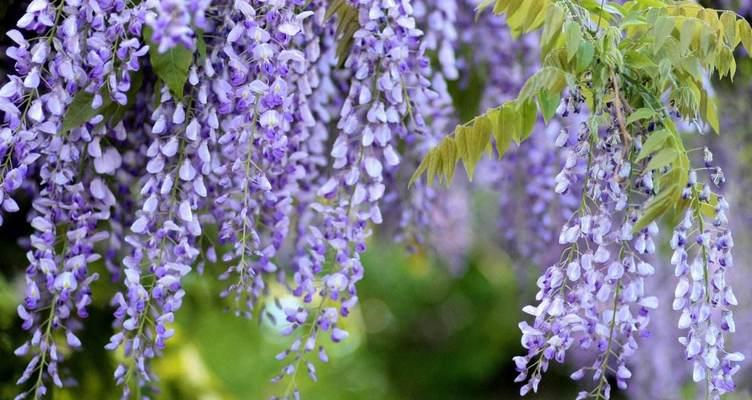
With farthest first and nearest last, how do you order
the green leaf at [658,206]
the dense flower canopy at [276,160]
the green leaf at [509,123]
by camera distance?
the green leaf at [509,123], the dense flower canopy at [276,160], the green leaf at [658,206]

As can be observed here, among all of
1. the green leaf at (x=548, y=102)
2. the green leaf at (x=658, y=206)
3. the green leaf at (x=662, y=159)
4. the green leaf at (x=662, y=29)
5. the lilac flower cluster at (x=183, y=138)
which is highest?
the green leaf at (x=662, y=29)

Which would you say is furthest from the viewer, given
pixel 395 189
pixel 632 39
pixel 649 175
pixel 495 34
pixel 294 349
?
pixel 495 34

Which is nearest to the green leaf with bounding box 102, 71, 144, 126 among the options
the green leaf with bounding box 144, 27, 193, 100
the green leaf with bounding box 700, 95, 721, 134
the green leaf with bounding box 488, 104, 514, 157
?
the green leaf with bounding box 144, 27, 193, 100

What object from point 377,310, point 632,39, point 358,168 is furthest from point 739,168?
point 377,310

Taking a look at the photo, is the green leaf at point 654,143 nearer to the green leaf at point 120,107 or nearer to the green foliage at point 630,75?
the green foliage at point 630,75

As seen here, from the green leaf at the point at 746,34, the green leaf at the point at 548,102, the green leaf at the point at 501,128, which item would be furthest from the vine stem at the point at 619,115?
the green leaf at the point at 746,34

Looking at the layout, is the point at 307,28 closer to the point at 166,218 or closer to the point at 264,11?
the point at 264,11

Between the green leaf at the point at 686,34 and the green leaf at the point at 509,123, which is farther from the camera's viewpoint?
the green leaf at the point at 509,123
